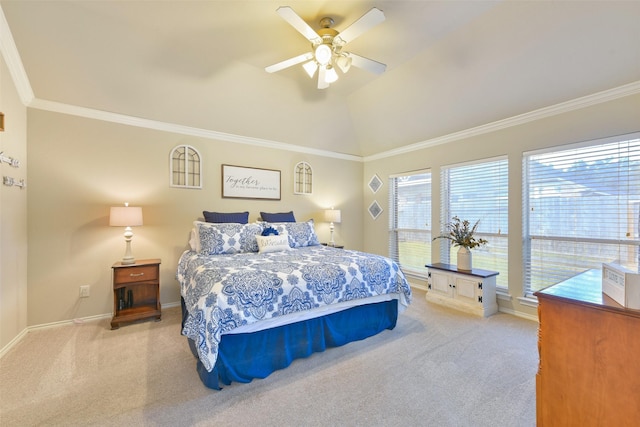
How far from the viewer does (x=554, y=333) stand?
1.13 metres

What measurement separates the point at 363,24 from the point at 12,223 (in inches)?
142

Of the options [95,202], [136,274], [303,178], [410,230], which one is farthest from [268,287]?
[410,230]

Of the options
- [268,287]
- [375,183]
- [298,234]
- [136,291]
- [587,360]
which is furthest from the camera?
[375,183]

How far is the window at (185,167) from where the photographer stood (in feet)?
12.3

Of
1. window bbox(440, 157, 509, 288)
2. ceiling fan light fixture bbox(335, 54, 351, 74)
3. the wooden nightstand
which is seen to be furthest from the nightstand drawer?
window bbox(440, 157, 509, 288)

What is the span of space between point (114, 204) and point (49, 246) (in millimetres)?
753

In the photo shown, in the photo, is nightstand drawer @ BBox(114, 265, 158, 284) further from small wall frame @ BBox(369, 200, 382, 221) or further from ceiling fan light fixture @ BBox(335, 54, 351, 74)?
small wall frame @ BBox(369, 200, 382, 221)

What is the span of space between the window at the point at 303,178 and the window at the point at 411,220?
1526mm

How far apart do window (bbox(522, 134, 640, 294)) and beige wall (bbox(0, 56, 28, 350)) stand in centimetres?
539

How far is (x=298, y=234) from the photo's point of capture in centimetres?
384

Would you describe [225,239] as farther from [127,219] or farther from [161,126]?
[161,126]

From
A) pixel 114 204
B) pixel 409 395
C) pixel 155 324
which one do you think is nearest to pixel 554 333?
pixel 409 395

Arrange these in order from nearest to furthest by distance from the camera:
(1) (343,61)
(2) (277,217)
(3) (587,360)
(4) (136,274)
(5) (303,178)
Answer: (3) (587,360)
(1) (343,61)
(4) (136,274)
(2) (277,217)
(5) (303,178)

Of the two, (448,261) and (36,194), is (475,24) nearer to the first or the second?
(448,261)
